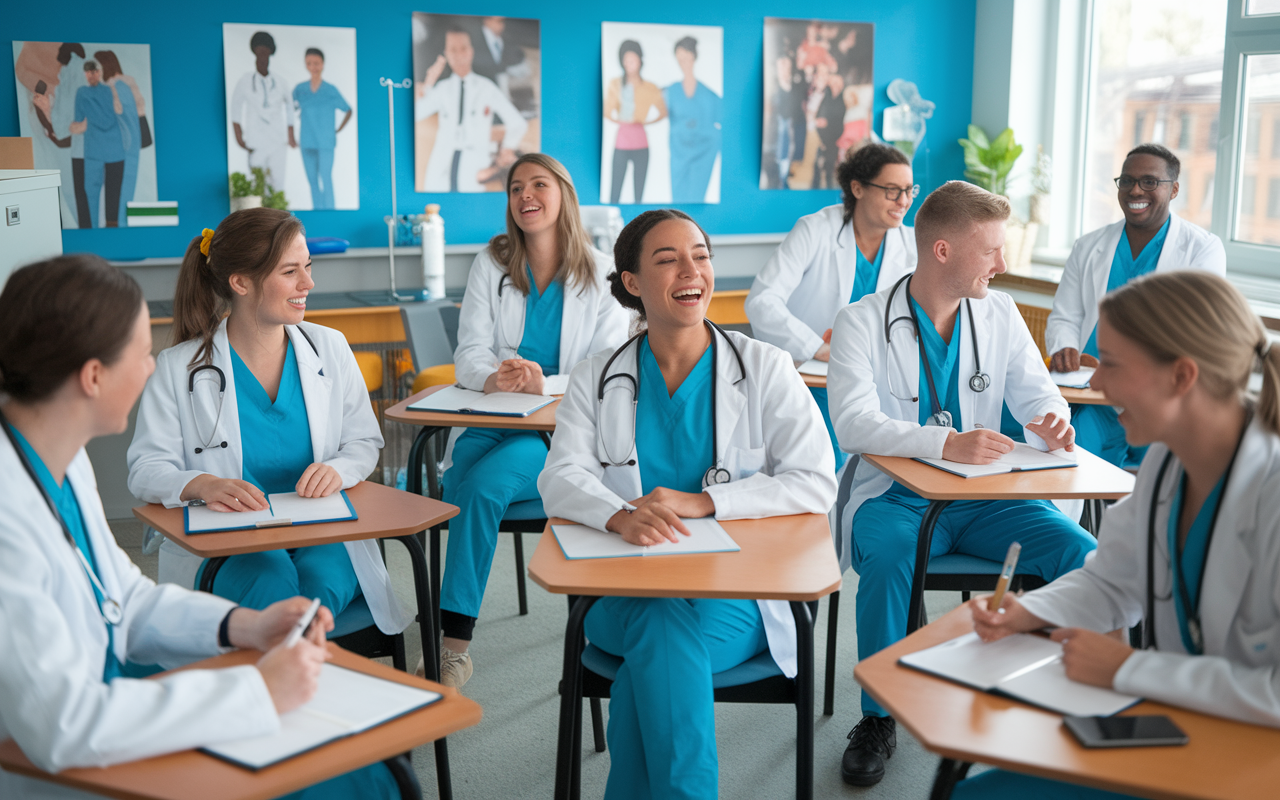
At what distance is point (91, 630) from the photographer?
4.84 feet

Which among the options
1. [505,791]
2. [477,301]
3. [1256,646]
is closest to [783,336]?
[477,301]

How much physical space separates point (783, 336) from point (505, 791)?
2111 millimetres

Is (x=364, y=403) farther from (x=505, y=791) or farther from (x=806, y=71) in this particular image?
(x=806, y=71)

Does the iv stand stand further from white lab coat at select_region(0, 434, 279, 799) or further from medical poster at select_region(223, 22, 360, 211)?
white lab coat at select_region(0, 434, 279, 799)

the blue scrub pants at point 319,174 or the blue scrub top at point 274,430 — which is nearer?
the blue scrub top at point 274,430

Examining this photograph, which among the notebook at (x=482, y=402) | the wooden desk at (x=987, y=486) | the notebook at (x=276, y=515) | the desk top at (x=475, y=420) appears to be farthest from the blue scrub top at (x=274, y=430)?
the wooden desk at (x=987, y=486)

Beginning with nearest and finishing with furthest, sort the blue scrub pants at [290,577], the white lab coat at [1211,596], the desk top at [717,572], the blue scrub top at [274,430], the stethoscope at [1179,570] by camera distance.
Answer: the white lab coat at [1211,596] < the stethoscope at [1179,570] < the desk top at [717,572] < the blue scrub pants at [290,577] < the blue scrub top at [274,430]

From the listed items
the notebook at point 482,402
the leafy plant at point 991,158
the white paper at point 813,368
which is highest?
the leafy plant at point 991,158

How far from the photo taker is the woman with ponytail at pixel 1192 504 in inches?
54.9

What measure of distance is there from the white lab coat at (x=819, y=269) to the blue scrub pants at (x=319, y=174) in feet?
7.74

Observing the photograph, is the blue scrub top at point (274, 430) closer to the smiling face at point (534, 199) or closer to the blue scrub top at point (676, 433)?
the blue scrub top at point (676, 433)

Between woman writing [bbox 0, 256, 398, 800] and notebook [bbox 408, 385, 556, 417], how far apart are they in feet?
4.58

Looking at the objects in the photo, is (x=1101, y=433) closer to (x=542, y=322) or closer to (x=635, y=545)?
(x=542, y=322)

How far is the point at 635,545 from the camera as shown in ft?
6.38
